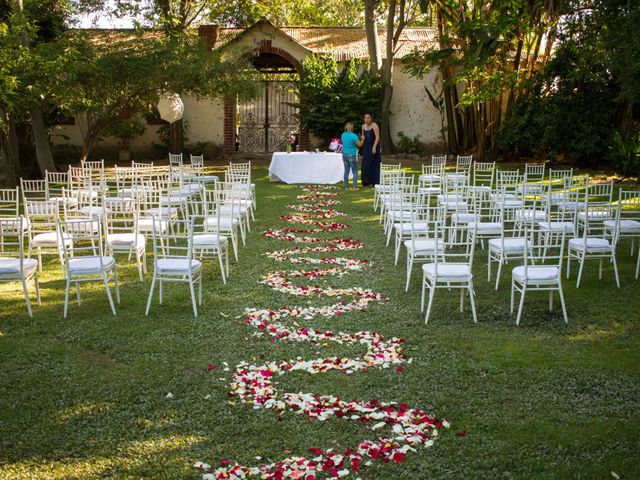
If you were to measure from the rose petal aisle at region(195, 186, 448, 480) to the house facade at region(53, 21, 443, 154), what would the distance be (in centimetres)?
1760

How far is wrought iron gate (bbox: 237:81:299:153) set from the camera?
88.9 feet

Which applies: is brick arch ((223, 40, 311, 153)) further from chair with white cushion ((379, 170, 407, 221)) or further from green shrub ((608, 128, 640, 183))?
chair with white cushion ((379, 170, 407, 221))

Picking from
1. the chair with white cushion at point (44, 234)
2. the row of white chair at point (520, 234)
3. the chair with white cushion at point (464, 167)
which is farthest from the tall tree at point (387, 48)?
the chair with white cushion at point (44, 234)

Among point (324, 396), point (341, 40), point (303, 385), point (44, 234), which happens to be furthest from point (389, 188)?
point (341, 40)

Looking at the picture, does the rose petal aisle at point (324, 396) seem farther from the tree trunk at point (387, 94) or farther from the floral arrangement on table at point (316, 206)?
the tree trunk at point (387, 94)

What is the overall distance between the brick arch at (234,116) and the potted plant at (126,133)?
3.10 metres

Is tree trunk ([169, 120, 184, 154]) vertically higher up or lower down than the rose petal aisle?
higher up

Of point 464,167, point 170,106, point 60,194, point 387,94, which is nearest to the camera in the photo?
point 60,194

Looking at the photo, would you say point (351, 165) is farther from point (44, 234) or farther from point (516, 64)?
point (44, 234)

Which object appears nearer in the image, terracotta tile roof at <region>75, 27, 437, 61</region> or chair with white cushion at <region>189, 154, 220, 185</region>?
chair with white cushion at <region>189, 154, 220, 185</region>

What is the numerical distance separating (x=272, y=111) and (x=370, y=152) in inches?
408

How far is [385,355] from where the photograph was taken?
634cm

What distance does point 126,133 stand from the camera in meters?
26.0

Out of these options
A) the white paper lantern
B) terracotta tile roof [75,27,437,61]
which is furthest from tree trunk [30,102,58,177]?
terracotta tile roof [75,27,437,61]
